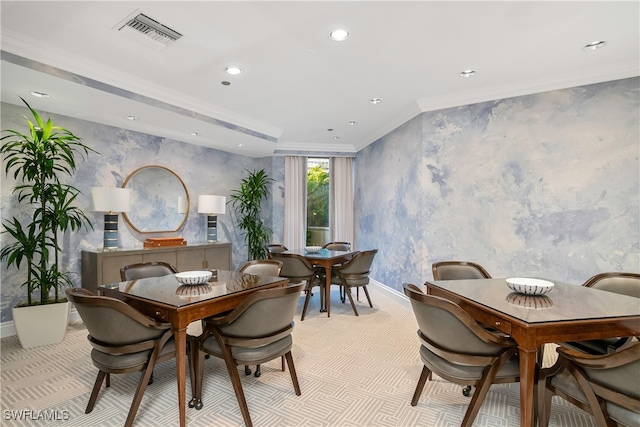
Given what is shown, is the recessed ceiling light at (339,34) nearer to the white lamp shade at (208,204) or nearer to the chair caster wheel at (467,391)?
the chair caster wheel at (467,391)

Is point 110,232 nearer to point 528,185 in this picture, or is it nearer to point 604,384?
point 604,384

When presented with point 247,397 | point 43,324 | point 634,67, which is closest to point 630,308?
point 247,397

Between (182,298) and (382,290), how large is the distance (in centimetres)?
400

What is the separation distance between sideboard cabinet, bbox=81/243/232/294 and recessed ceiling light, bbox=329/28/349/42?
3.45 m

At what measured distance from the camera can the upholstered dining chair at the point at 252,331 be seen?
191 centimetres

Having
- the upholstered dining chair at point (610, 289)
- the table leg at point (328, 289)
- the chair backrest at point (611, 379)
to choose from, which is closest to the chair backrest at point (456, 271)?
the upholstered dining chair at point (610, 289)

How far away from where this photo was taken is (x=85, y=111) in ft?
12.3

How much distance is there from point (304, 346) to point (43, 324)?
262cm

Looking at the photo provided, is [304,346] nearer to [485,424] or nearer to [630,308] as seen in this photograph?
[485,424]

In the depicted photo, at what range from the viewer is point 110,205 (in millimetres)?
3900

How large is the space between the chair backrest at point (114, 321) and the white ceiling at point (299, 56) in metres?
1.96

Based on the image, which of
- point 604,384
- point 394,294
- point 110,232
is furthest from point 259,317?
point 394,294

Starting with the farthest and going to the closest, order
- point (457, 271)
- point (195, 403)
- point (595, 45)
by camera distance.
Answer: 1. point (457, 271)
2. point (595, 45)
3. point (195, 403)

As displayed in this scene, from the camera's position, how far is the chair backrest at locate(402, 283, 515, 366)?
1.67 metres
